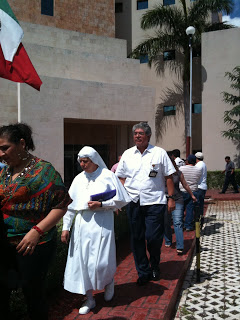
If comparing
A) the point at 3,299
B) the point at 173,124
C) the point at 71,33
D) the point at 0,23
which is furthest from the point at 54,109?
the point at 3,299

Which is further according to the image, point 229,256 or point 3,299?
point 229,256

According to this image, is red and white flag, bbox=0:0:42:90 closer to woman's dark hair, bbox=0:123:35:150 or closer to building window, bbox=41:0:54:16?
woman's dark hair, bbox=0:123:35:150

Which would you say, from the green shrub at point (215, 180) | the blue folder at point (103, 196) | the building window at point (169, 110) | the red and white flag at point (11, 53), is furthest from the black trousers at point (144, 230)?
the building window at point (169, 110)

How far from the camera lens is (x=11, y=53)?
6.58 metres

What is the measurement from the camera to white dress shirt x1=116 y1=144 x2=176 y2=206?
4.07 m

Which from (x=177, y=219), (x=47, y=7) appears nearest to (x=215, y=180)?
(x=47, y=7)

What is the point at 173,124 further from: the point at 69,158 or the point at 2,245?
the point at 2,245

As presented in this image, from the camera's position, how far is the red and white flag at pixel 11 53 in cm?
646

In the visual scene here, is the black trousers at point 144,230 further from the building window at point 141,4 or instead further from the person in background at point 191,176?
the building window at point 141,4

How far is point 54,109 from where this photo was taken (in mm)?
14250

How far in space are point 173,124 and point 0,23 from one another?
16714 millimetres

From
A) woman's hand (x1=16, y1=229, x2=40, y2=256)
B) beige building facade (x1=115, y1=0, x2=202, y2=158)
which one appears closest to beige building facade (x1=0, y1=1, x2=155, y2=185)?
beige building facade (x1=115, y1=0, x2=202, y2=158)

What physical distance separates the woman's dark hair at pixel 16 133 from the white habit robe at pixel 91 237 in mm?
1137

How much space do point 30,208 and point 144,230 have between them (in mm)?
2034
